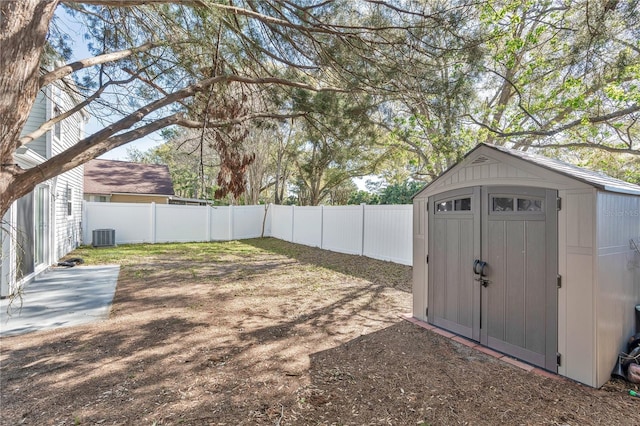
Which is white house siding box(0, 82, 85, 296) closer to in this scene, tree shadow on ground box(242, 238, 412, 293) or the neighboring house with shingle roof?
the neighboring house with shingle roof

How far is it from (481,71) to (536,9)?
104 inches

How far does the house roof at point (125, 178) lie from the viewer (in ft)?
52.0

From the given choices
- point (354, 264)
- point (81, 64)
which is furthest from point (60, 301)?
point (354, 264)

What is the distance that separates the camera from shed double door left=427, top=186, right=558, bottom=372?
3.19 meters

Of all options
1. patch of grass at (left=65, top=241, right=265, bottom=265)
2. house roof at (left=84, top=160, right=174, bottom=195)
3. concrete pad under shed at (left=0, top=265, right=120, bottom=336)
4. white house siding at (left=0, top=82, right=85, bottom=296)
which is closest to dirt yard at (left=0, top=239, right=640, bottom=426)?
concrete pad under shed at (left=0, top=265, right=120, bottom=336)

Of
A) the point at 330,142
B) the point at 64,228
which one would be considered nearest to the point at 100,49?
the point at 330,142

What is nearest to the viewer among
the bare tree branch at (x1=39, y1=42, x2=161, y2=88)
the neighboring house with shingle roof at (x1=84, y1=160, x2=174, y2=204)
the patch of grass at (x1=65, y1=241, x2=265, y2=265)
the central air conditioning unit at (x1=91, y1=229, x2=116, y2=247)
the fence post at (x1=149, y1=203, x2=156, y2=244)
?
the bare tree branch at (x1=39, y1=42, x2=161, y2=88)

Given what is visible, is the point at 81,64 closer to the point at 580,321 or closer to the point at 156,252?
the point at 580,321

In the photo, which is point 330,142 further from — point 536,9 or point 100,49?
point 536,9

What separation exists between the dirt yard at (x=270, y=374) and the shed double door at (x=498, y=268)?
1.07ft

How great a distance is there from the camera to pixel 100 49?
465 cm

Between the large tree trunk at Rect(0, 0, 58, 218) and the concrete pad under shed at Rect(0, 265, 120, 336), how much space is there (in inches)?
72.2

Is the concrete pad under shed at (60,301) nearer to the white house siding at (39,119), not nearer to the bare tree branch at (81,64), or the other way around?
the bare tree branch at (81,64)

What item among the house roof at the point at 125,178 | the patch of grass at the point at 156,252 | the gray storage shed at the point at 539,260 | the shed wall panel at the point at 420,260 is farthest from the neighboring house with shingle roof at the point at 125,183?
the gray storage shed at the point at 539,260
